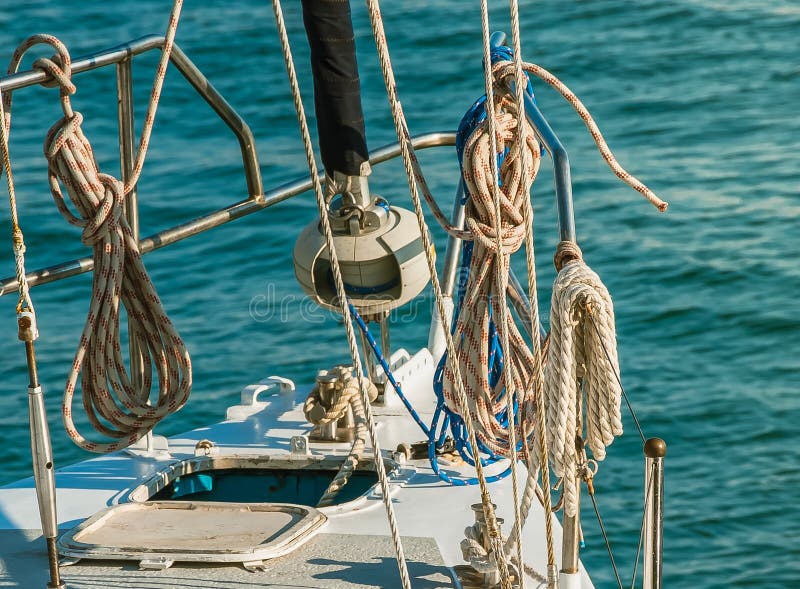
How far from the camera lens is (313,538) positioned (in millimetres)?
3199

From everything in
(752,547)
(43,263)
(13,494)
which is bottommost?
(752,547)

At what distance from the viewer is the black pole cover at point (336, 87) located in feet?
11.2

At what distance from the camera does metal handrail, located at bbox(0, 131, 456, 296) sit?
3.31 metres

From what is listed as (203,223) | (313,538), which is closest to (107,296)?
(203,223)

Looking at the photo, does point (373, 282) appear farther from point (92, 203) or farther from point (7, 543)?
point (7, 543)

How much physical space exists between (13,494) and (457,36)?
29.3 ft

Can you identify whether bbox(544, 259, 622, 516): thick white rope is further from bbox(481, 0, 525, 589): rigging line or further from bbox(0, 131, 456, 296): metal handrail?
bbox(0, 131, 456, 296): metal handrail

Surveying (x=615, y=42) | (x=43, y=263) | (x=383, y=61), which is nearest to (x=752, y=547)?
(x=383, y=61)

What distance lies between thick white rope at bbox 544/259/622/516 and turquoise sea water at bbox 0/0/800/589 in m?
3.03

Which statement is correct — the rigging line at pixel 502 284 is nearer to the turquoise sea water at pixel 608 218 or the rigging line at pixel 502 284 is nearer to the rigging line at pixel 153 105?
the rigging line at pixel 153 105

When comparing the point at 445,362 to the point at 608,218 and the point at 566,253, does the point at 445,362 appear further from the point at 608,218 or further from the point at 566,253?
the point at 608,218

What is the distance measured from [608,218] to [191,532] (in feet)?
19.6

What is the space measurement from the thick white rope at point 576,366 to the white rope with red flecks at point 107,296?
1044 mm

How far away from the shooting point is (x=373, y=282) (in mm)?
3881
